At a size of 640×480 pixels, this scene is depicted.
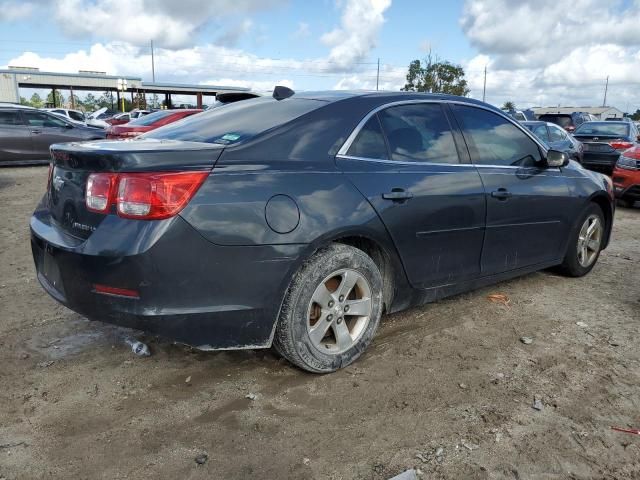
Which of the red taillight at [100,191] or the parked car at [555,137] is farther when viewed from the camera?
the parked car at [555,137]

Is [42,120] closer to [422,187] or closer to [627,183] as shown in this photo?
[422,187]

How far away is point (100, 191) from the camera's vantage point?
2.70 metres

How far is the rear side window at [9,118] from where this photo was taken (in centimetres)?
1291

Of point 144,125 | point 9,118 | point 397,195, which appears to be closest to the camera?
point 397,195

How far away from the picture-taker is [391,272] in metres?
3.43

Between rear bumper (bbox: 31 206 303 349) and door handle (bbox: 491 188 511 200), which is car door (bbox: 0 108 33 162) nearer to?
rear bumper (bbox: 31 206 303 349)

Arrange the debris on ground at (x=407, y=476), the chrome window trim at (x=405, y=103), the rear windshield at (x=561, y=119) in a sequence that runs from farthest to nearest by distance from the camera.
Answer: the rear windshield at (x=561, y=119) < the chrome window trim at (x=405, y=103) < the debris on ground at (x=407, y=476)

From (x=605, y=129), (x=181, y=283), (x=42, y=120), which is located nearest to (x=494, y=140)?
(x=181, y=283)

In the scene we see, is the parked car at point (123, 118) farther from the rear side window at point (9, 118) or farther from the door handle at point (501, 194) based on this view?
the door handle at point (501, 194)

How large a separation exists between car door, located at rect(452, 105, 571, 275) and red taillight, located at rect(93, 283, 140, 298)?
8.13 ft

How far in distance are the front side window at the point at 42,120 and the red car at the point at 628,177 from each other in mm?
12421

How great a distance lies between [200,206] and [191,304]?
48 centimetres

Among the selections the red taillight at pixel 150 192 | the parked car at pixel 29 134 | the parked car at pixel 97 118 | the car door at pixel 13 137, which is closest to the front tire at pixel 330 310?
the red taillight at pixel 150 192

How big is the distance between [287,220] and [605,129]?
13686mm
